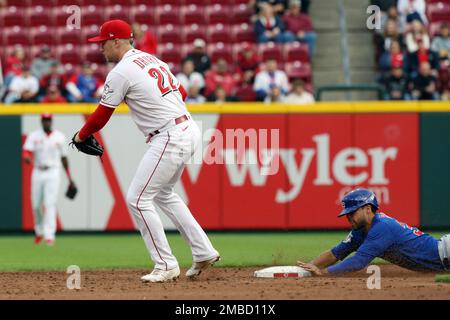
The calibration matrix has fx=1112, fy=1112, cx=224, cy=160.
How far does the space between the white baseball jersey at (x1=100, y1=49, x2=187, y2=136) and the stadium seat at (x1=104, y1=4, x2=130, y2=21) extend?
10274 mm

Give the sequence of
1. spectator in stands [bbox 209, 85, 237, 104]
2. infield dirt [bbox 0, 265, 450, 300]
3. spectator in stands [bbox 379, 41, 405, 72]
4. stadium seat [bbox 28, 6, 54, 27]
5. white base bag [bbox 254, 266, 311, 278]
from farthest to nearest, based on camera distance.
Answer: stadium seat [bbox 28, 6, 54, 27] < spectator in stands [bbox 379, 41, 405, 72] < spectator in stands [bbox 209, 85, 237, 104] < white base bag [bbox 254, 266, 311, 278] < infield dirt [bbox 0, 265, 450, 300]

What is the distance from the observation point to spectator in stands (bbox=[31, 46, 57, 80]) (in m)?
18.0

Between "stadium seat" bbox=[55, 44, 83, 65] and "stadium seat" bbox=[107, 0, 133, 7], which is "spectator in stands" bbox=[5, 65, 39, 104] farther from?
"stadium seat" bbox=[107, 0, 133, 7]

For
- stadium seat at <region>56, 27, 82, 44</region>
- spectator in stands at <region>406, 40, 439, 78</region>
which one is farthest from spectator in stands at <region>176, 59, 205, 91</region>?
spectator in stands at <region>406, 40, 439, 78</region>

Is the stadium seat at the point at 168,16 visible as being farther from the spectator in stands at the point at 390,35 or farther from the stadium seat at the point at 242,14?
the spectator in stands at the point at 390,35

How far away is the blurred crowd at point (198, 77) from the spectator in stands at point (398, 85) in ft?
4.31

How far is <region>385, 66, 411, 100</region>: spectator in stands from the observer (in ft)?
57.0

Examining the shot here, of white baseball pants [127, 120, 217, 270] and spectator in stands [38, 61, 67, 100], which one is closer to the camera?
white baseball pants [127, 120, 217, 270]

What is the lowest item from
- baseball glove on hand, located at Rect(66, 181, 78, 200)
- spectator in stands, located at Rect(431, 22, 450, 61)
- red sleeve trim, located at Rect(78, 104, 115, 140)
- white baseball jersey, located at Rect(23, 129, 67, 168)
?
baseball glove on hand, located at Rect(66, 181, 78, 200)

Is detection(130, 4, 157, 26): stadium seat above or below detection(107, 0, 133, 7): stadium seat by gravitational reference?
below

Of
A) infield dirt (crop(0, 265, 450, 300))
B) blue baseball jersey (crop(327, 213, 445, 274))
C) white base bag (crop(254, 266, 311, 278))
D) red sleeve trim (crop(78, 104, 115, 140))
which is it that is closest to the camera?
infield dirt (crop(0, 265, 450, 300))

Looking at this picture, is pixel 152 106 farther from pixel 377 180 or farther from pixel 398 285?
pixel 377 180

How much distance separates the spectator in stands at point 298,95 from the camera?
16.9 meters
